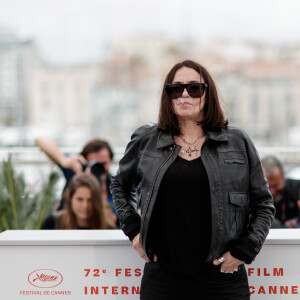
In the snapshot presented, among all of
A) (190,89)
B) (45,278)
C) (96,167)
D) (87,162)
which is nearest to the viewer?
(190,89)

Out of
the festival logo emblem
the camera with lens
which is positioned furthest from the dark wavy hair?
the camera with lens

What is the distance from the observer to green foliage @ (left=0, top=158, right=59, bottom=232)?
3.82 metres

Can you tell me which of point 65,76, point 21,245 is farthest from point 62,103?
point 21,245

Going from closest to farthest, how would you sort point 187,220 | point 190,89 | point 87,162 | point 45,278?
point 187,220 → point 190,89 → point 45,278 → point 87,162

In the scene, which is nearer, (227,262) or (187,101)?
(227,262)

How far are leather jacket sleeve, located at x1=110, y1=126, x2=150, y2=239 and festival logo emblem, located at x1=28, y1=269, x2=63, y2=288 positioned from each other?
0.40m

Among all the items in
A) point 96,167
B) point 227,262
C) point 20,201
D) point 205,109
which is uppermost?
point 205,109

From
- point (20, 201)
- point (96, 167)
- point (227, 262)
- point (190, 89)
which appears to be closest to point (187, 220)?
point (227, 262)

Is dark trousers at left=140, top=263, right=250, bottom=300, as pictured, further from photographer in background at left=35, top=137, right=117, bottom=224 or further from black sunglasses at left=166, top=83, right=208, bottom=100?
photographer in background at left=35, top=137, right=117, bottom=224

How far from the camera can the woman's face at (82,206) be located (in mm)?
3244

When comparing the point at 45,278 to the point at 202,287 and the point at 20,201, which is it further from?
the point at 20,201

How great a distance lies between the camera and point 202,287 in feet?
5.46

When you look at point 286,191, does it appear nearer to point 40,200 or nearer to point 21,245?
point 40,200

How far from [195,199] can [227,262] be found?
220 millimetres
